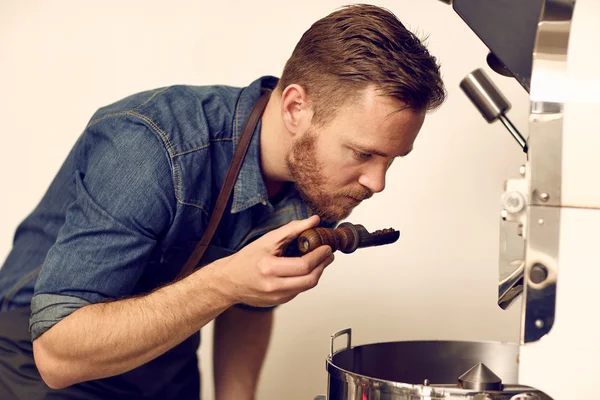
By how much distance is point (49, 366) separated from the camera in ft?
3.80

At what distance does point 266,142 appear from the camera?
1.40 m

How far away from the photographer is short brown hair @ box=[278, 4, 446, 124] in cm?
126

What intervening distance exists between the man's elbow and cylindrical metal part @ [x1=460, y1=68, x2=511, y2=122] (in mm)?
811

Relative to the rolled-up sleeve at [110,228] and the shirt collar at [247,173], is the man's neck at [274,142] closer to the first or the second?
the shirt collar at [247,173]

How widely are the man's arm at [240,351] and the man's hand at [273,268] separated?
1.90 feet

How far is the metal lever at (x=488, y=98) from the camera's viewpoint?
1144 mm

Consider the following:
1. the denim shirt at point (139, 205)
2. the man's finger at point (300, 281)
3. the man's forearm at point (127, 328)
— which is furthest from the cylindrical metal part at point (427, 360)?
the denim shirt at point (139, 205)

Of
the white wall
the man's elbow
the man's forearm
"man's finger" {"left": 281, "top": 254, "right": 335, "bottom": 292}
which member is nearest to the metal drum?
"man's finger" {"left": 281, "top": 254, "right": 335, "bottom": 292}

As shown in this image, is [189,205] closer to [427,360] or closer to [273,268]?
[273,268]

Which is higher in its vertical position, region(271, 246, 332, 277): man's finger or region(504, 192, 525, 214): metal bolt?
Answer: region(504, 192, 525, 214): metal bolt

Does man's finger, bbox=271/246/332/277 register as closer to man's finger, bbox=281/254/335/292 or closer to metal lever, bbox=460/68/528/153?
man's finger, bbox=281/254/335/292

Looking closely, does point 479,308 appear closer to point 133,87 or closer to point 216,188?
point 216,188

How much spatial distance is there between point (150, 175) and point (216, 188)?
0.68 feet

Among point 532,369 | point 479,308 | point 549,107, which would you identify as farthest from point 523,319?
point 479,308
